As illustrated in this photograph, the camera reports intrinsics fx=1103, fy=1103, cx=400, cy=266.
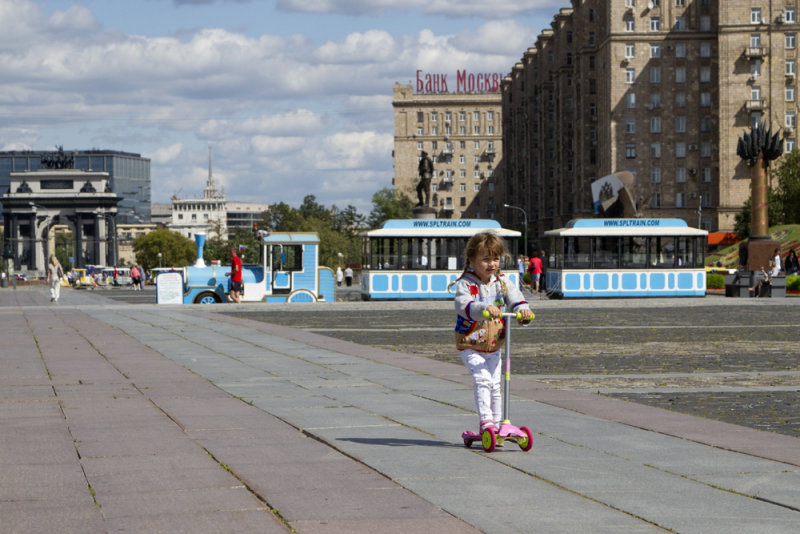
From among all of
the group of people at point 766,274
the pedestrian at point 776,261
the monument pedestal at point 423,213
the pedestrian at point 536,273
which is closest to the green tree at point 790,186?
the pedestrian at point 536,273

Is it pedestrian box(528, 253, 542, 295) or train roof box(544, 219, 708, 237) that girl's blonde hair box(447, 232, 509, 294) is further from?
pedestrian box(528, 253, 542, 295)

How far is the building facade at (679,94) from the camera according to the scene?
8438cm

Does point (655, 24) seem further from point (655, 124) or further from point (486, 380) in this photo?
point (486, 380)

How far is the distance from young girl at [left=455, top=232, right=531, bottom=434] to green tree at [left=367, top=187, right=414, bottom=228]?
126 m

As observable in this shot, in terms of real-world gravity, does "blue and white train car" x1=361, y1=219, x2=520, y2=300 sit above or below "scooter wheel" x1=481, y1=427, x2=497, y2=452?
above

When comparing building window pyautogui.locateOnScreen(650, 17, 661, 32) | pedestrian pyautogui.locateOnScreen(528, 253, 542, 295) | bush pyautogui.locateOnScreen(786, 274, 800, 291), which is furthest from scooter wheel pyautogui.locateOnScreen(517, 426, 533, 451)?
building window pyautogui.locateOnScreen(650, 17, 661, 32)

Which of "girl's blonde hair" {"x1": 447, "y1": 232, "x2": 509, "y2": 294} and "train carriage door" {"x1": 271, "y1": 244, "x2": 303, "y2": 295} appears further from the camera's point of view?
"train carriage door" {"x1": 271, "y1": 244, "x2": 303, "y2": 295}

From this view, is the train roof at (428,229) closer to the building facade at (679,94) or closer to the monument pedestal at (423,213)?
the monument pedestal at (423,213)

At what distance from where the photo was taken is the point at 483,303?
712cm

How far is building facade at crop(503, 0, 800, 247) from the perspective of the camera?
8438 centimetres

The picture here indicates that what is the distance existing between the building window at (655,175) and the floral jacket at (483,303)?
279ft

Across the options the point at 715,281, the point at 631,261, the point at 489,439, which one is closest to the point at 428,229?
the point at 631,261

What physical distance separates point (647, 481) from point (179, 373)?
7381 mm

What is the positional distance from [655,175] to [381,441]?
8550 centimetres
